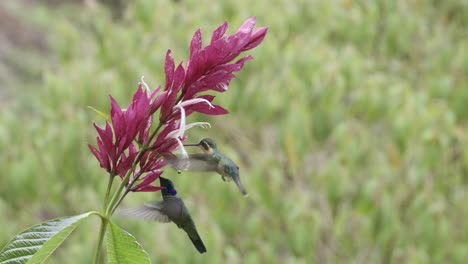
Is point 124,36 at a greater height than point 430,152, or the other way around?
point 124,36

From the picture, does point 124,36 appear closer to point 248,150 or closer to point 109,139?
point 248,150

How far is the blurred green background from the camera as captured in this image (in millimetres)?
3307

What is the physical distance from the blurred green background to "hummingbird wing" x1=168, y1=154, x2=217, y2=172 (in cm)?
236

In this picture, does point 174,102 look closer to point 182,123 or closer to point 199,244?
point 182,123

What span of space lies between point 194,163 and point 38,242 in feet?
0.51

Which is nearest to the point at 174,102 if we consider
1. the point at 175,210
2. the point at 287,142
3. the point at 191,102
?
the point at 191,102

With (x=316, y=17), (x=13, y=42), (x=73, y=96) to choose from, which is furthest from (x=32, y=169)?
(x=13, y=42)

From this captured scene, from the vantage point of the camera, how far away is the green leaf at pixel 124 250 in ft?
2.10

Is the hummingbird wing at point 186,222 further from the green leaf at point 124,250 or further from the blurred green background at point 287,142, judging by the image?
the blurred green background at point 287,142

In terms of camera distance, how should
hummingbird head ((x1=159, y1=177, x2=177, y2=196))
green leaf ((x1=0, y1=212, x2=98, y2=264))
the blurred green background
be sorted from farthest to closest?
the blurred green background → hummingbird head ((x1=159, y1=177, x2=177, y2=196)) → green leaf ((x1=0, y1=212, x2=98, y2=264))

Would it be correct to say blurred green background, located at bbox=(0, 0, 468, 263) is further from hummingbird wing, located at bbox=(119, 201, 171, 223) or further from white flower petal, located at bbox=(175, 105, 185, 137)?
white flower petal, located at bbox=(175, 105, 185, 137)

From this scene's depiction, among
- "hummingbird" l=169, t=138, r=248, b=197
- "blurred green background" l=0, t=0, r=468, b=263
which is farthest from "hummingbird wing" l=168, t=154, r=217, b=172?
"blurred green background" l=0, t=0, r=468, b=263

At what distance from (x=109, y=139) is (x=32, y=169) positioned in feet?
8.91

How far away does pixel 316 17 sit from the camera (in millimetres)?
4059
